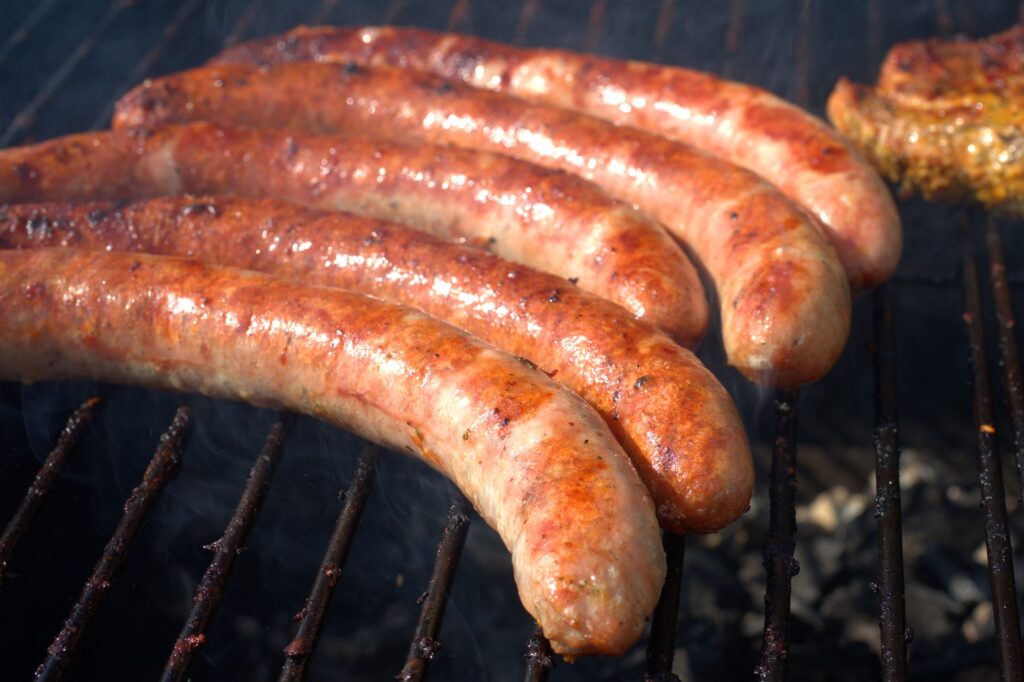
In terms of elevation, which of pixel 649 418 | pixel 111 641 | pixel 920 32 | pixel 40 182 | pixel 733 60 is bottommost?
pixel 111 641

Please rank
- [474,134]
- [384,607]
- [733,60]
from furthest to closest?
[733,60] < [474,134] < [384,607]

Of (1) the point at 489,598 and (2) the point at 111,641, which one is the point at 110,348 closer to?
(2) the point at 111,641

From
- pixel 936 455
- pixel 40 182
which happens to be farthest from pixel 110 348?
pixel 936 455

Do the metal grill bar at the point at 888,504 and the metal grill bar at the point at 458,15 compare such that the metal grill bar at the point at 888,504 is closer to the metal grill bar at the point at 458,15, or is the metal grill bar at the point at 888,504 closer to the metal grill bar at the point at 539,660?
the metal grill bar at the point at 539,660

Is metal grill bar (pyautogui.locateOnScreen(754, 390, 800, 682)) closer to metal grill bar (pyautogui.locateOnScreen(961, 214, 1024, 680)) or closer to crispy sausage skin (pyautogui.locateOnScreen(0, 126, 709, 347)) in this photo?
crispy sausage skin (pyautogui.locateOnScreen(0, 126, 709, 347))

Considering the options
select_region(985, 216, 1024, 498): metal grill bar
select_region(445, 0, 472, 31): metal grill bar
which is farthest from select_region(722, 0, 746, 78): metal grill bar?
select_region(985, 216, 1024, 498): metal grill bar

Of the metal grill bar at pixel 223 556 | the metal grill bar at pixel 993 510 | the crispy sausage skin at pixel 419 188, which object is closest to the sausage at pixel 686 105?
the metal grill bar at pixel 993 510
